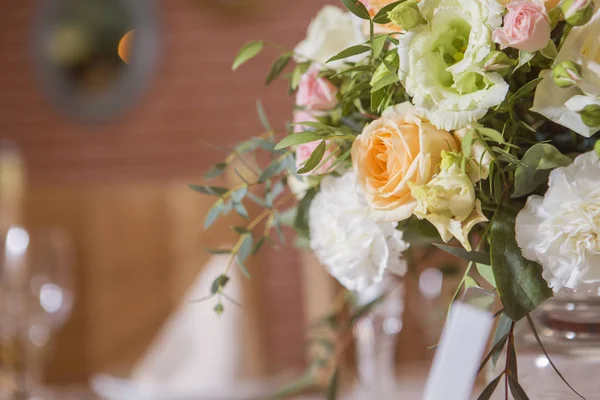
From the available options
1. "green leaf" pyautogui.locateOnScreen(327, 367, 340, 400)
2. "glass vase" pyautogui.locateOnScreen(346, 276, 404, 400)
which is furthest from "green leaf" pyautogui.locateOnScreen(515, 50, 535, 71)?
"glass vase" pyautogui.locateOnScreen(346, 276, 404, 400)

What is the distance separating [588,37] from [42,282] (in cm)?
98

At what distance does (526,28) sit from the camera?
1.28 ft

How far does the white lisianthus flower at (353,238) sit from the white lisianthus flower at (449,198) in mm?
62

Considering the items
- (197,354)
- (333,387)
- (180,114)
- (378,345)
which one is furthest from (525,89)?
(180,114)

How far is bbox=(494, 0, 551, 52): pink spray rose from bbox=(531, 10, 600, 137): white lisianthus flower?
22 millimetres

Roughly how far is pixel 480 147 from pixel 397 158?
49 mm

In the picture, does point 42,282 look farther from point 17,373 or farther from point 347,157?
point 347,157

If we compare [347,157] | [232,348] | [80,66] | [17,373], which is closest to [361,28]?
[347,157]

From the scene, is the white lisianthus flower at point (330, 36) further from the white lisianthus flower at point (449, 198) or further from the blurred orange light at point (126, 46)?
the blurred orange light at point (126, 46)

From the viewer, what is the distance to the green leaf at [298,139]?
45 centimetres

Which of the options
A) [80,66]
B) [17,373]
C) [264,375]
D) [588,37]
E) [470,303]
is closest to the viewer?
[588,37]

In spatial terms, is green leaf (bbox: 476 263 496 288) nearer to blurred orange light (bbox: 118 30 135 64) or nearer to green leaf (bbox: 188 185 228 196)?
green leaf (bbox: 188 185 228 196)

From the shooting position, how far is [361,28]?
1.82 ft

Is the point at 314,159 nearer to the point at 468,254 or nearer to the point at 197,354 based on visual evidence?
the point at 468,254
